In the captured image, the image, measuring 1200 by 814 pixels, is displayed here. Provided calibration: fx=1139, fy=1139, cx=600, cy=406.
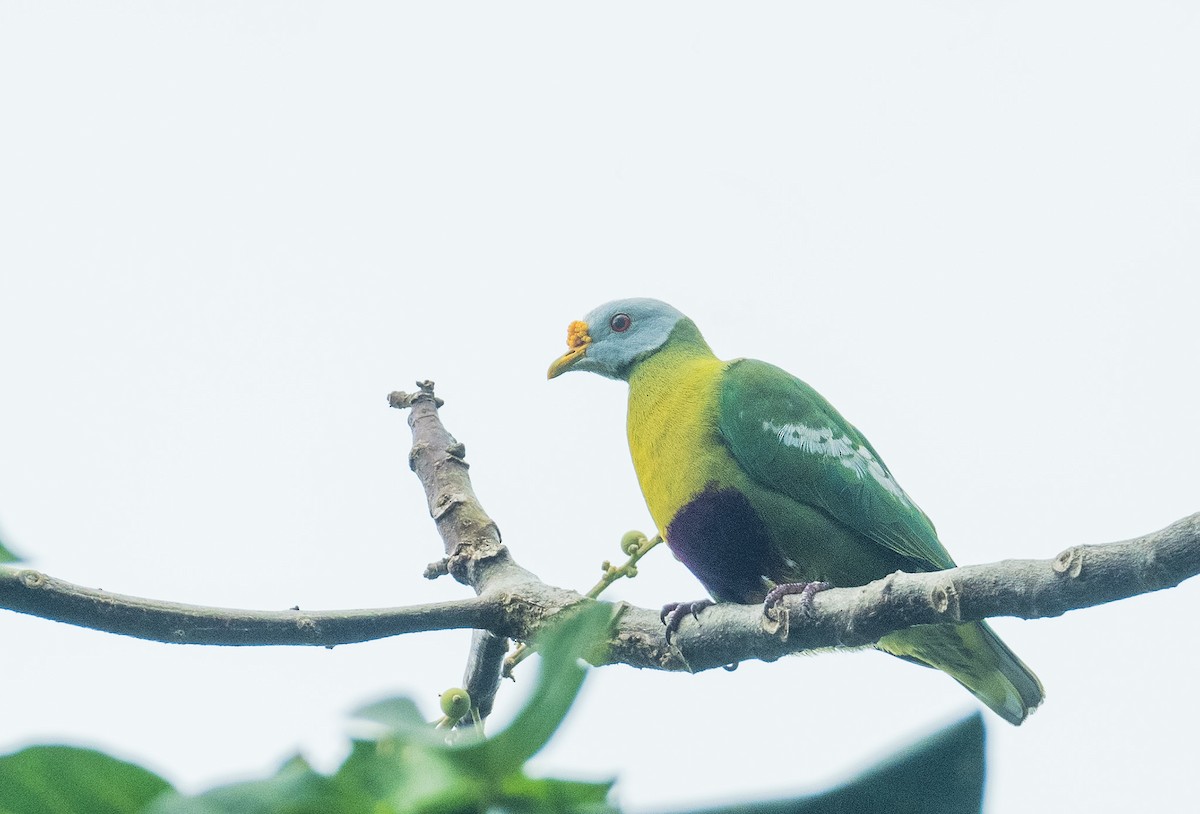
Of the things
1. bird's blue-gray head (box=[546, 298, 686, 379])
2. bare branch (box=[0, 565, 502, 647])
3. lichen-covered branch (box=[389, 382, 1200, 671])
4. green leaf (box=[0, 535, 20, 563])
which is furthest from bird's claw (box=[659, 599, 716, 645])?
green leaf (box=[0, 535, 20, 563])

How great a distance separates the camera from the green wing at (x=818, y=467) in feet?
12.9

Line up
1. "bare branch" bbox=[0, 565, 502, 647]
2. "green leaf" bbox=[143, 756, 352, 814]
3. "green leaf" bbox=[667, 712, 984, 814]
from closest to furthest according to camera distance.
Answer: "green leaf" bbox=[143, 756, 352, 814]
"green leaf" bbox=[667, 712, 984, 814]
"bare branch" bbox=[0, 565, 502, 647]

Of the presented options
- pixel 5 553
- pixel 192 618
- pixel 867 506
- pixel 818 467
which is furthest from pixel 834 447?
pixel 5 553

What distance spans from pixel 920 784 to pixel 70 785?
45 cm

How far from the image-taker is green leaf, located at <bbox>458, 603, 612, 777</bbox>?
543 mm

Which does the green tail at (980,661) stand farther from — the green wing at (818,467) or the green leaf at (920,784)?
the green leaf at (920,784)

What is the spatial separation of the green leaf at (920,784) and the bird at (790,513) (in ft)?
10.3

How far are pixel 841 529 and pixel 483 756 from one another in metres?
3.52

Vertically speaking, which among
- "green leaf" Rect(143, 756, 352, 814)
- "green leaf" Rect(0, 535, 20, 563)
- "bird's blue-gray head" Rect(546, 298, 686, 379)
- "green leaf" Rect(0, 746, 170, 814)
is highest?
"bird's blue-gray head" Rect(546, 298, 686, 379)

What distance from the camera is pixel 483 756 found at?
0.54 m

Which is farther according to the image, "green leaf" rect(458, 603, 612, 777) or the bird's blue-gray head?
the bird's blue-gray head

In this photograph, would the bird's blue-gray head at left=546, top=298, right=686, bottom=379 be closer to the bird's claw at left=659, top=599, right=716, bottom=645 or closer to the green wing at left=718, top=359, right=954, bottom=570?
the green wing at left=718, top=359, right=954, bottom=570

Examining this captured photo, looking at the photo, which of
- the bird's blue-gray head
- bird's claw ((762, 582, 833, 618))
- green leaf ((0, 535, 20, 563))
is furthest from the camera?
the bird's blue-gray head

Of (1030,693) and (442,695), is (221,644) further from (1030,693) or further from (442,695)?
(1030,693)
